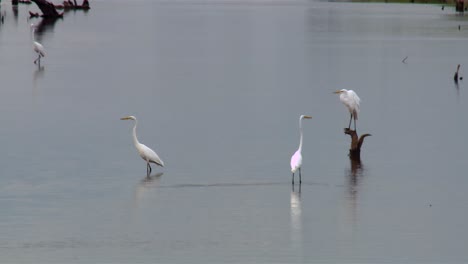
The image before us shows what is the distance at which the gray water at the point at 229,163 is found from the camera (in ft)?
53.1

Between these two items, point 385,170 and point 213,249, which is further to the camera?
point 385,170

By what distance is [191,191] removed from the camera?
19906 mm

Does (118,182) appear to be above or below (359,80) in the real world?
above

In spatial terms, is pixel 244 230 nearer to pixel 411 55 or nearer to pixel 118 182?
pixel 118 182

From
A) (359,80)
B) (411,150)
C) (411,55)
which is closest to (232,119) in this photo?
(411,150)

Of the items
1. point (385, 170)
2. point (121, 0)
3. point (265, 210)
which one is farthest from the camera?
point (121, 0)

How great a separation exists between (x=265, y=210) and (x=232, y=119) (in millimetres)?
12077

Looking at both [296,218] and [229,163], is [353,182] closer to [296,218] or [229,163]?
[229,163]

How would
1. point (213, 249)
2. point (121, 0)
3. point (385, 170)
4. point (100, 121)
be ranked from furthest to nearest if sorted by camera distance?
point (121, 0) < point (100, 121) < point (385, 170) < point (213, 249)

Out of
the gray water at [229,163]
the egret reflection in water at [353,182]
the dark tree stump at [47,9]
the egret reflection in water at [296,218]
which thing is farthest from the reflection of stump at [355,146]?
the dark tree stump at [47,9]

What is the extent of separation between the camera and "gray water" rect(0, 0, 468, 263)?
1617 cm

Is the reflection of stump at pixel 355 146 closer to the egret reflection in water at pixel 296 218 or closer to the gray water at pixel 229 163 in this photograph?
the gray water at pixel 229 163

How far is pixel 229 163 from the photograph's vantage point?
75.2ft

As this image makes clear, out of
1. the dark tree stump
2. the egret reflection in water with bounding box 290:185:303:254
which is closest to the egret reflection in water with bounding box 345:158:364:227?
the egret reflection in water with bounding box 290:185:303:254
